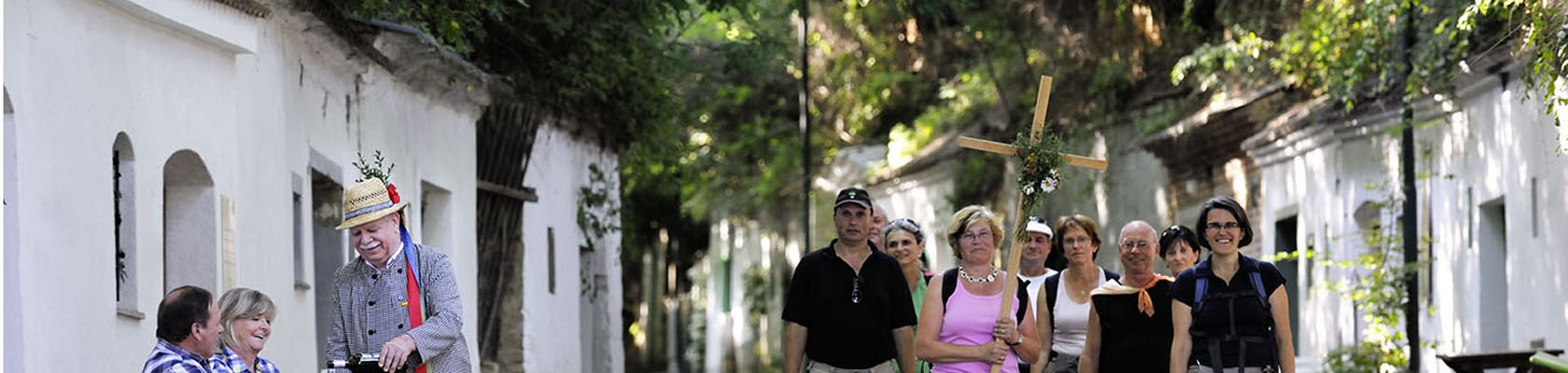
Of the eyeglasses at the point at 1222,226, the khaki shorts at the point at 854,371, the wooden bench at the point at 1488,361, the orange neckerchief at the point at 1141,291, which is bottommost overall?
the wooden bench at the point at 1488,361

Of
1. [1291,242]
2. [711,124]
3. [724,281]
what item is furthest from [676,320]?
[1291,242]

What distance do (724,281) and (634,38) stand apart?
31.5 m

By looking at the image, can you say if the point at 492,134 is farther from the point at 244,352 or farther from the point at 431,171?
the point at 244,352

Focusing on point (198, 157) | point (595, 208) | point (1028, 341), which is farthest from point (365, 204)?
point (595, 208)

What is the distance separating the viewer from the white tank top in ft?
36.0

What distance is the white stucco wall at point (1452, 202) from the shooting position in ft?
48.9

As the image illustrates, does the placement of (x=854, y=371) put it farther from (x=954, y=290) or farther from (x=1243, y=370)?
(x=1243, y=370)

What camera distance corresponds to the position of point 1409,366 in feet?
54.7

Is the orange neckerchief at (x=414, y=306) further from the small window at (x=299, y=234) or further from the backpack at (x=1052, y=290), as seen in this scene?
the small window at (x=299, y=234)

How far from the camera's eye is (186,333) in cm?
740

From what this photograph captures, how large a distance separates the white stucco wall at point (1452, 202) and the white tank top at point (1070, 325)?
9.86 feet

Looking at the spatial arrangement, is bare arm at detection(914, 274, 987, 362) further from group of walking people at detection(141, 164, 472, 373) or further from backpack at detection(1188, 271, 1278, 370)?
group of walking people at detection(141, 164, 472, 373)

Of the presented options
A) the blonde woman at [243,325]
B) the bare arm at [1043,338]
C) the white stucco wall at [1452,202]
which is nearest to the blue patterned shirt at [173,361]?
the blonde woman at [243,325]

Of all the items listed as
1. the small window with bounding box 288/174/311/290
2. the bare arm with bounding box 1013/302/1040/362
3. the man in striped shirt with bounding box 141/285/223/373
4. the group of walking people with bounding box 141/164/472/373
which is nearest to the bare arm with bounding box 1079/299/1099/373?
the bare arm with bounding box 1013/302/1040/362
